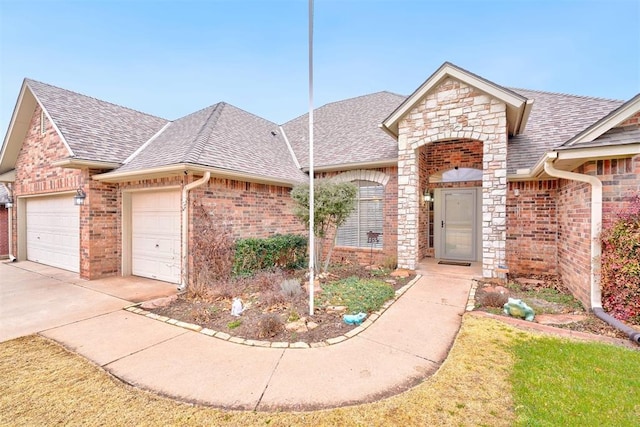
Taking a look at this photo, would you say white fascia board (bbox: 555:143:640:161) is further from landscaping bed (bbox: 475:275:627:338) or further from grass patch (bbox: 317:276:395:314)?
grass patch (bbox: 317:276:395:314)

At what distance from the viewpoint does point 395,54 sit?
1248 cm

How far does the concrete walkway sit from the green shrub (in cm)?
263

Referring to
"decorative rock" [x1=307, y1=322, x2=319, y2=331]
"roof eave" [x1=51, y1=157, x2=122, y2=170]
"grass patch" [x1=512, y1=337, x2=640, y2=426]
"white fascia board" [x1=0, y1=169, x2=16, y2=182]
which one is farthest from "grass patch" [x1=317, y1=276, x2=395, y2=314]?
"white fascia board" [x1=0, y1=169, x2=16, y2=182]

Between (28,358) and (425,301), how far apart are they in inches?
253

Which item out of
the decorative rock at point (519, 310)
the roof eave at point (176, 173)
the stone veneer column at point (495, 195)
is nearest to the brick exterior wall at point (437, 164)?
the stone veneer column at point (495, 195)

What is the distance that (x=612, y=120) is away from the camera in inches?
189

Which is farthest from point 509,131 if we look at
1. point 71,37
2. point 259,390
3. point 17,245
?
point 17,245

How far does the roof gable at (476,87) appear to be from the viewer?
6695mm

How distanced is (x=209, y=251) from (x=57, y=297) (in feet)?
11.6

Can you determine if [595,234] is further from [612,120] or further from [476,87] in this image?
[476,87]

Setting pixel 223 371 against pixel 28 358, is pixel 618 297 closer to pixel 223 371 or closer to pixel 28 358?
pixel 223 371

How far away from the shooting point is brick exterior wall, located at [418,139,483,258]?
29.4ft

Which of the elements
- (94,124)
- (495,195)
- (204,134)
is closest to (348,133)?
(204,134)

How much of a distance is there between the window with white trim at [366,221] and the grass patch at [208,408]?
608 cm
